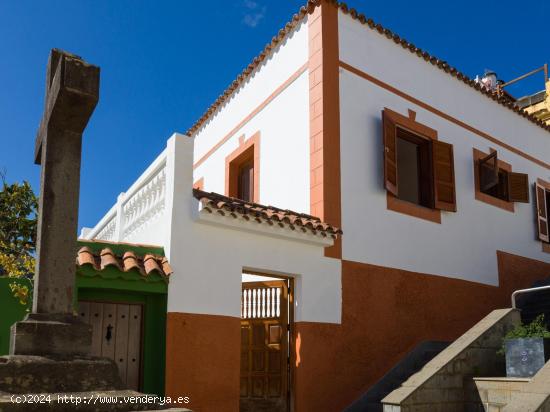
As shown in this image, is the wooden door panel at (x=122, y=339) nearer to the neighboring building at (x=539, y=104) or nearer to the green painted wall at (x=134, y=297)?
the green painted wall at (x=134, y=297)

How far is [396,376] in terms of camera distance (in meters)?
9.06

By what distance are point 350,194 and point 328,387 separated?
3043 millimetres

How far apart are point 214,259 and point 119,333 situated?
4.95 feet

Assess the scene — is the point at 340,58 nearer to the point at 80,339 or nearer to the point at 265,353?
the point at 265,353

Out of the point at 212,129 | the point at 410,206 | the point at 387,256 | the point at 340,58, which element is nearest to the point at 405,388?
the point at 387,256

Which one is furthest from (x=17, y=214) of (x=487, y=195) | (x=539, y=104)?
(x=539, y=104)

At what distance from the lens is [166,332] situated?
7215mm

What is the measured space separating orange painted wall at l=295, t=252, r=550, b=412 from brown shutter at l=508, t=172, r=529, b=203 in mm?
2647

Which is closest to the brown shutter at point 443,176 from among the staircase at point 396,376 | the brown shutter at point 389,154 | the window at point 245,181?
the brown shutter at point 389,154

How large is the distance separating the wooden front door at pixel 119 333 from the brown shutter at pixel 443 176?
20.3ft

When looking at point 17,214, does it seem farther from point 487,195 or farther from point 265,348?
point 487,195

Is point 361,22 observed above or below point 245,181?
above

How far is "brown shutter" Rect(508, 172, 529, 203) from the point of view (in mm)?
13305

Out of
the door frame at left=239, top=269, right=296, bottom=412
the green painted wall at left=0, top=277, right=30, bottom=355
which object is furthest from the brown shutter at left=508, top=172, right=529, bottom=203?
the green painted wall at left=0, top=277, right=30, bottom=355
